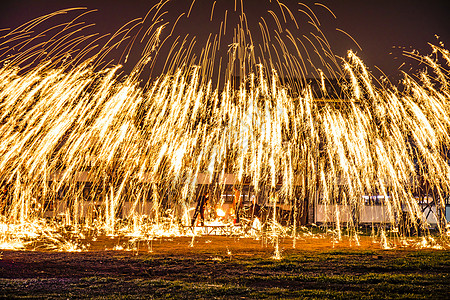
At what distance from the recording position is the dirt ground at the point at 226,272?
6.37 meters

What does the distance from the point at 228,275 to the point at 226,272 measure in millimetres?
308

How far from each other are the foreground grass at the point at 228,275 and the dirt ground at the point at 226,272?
0.01 m

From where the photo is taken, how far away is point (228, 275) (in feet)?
26.1

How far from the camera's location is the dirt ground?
6371 mm

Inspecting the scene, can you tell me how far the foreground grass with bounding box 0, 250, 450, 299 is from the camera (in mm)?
6348

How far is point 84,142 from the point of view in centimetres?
1622

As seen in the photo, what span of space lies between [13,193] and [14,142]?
270 cm

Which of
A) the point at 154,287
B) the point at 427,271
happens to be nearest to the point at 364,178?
the point at 427,271

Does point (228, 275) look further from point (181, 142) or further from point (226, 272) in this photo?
point (181, 142)

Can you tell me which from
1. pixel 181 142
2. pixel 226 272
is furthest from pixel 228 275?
pixel 181 142

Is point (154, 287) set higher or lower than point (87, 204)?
lower

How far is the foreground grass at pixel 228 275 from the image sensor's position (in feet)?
20.8

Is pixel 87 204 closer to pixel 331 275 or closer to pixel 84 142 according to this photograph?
pixel 84 142

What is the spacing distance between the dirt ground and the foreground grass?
0.05 feet
